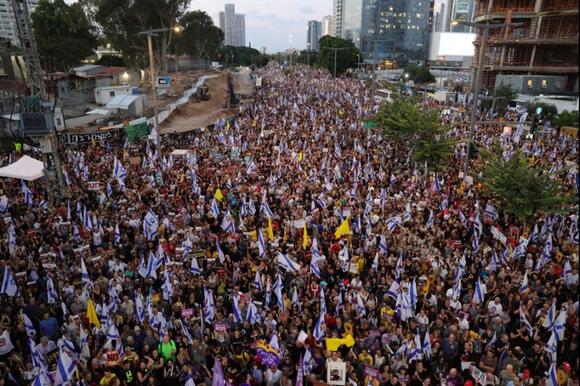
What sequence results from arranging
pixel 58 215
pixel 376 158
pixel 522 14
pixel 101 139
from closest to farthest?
1. pixel 58 215
2. pixel 376 158
3. pixel 101 139
4. pixel 522 14

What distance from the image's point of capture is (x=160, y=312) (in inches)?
388

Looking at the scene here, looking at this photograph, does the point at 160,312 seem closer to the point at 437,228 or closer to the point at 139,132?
the point at 437,228

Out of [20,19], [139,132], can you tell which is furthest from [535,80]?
[20,19]

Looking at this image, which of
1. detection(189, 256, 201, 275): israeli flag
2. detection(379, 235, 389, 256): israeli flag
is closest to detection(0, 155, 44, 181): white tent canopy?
detection(189, 256, 201, 275): israeli flag

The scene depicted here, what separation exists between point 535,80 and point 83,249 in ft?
164

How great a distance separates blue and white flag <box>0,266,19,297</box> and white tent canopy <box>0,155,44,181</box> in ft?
23.1

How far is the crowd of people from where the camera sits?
8.70 m

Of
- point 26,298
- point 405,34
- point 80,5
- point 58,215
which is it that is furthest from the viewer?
point 405,34

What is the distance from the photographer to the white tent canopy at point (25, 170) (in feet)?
55.0

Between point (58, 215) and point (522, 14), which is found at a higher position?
point (522, 14)

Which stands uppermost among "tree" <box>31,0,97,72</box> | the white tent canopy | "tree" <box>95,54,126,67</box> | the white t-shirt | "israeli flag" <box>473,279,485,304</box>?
"tree" <box>31,0,97,72</box>

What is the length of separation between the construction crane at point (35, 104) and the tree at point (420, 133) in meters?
15.4

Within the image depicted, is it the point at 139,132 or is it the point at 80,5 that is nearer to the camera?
the point at 139,132

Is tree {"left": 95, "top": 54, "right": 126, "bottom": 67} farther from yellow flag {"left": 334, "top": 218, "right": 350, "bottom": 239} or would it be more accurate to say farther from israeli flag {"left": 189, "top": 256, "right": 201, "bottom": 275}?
israeli flag {"left": 189, "top": 256, "right": 201, "bottom": 275}
